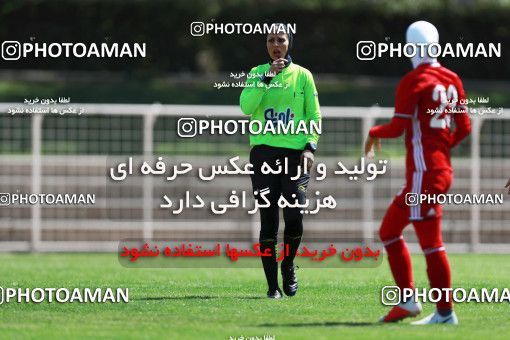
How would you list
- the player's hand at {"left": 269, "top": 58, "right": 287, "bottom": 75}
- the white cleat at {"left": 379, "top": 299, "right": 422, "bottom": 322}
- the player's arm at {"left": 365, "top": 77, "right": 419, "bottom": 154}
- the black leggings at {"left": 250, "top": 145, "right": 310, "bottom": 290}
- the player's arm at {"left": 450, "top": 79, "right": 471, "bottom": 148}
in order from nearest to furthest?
the player's arm at {"left": 365, "top": 77, "right": 419, "bottom": 154}, the player's arm at {"left": 450, "top": 79, "right": 471, "bottom": 148}, the white cleat at {"left": 379, "top": 299, "right": 422, "bottom": 322}, the player's hand at {"left": 269, "top": 58, "right": 287, "bottom": 75}, the black leggings at {"left": 250, "top": 145, "right": 310, "bottom": 290}

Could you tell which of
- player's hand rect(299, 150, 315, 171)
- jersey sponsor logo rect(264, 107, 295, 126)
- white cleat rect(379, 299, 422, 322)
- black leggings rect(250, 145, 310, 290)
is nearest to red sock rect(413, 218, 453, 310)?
white cleat rect(379, 299, 422, 322)

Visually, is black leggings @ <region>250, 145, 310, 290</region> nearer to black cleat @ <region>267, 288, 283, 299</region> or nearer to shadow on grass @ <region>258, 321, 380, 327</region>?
black cleat @ <region>267, 288, 283, 299</region>

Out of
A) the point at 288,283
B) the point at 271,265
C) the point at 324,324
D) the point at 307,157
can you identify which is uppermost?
the point at 307,157

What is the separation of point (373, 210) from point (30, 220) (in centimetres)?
460

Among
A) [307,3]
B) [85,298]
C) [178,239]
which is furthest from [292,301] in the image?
[307,3]

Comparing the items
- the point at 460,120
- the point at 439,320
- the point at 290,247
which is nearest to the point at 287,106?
the point at 290,247

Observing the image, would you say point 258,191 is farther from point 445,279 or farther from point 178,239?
point 178,239

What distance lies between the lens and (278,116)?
40.0 feet

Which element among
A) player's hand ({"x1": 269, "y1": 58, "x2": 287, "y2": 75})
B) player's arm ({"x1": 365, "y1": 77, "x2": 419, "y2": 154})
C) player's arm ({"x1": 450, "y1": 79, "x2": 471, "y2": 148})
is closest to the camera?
player's arm ({"x1": 365, "y1": 77, "x2": 419, "y2": 154})

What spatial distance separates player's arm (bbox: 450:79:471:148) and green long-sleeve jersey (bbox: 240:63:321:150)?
2.22 metres

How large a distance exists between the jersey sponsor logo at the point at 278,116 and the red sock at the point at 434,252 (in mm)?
2473

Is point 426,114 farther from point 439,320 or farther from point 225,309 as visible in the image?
point 225,309

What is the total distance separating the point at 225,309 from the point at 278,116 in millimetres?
1752

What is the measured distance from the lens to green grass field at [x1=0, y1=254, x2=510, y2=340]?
381 inches
